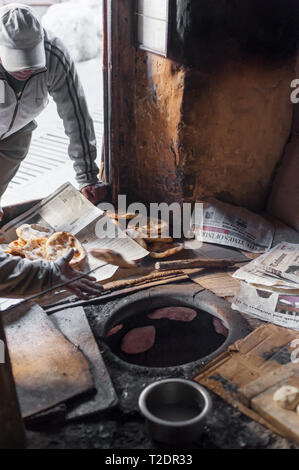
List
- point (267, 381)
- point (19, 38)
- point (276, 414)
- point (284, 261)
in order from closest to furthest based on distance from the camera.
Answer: point (276, 414), point (267, 381), point (19, 38), point (284, 261)

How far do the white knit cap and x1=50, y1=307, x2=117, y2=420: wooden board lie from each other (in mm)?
1415

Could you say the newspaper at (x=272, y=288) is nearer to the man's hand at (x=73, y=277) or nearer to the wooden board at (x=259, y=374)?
the wooden board at (x=259, y=374)

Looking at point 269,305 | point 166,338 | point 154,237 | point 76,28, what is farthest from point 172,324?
point 76,28

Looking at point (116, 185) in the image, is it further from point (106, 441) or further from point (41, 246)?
point (106, 441)

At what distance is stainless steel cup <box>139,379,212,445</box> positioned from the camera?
5.81ft

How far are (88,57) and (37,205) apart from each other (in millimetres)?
6208

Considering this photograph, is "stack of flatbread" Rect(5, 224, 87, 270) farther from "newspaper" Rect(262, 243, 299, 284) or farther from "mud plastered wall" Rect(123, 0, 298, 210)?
"newspaper" Rect(262, 243, 299, 284)

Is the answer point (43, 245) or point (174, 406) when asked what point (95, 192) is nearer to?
point (43, 245)

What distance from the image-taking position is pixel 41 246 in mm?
3105

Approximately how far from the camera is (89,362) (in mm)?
2250

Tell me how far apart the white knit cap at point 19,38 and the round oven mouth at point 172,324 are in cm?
147

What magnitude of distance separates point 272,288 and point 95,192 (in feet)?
4.75

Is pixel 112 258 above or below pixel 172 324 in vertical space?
above
